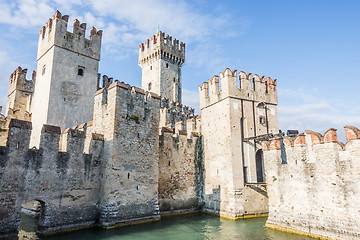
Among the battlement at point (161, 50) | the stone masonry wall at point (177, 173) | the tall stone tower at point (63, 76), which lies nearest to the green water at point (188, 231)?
the stone masonry wall at point (177, 173)

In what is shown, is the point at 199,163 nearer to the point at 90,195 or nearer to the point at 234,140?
the point at 234,140

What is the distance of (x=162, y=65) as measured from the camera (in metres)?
34.5

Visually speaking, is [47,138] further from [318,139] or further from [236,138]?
[318,139]

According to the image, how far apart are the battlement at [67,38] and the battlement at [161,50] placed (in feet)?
45.8

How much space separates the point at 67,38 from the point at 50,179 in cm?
1185

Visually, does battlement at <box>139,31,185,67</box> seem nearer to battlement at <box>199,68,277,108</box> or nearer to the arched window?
battlement at <box>199,68,277,108</box>

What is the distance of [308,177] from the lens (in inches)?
467

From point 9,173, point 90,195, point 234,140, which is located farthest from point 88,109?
point 234,140

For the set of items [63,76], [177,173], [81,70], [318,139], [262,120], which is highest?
[81,70]

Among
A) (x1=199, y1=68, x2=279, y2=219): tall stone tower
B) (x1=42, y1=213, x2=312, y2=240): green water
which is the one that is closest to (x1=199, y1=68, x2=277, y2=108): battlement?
(x1=199, y1=68, x2=279, y2=219): tall stone tower

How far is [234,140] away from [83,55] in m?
13.3

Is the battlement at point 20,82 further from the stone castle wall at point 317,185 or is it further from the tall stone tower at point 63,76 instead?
the stone castle wall at point 317,185

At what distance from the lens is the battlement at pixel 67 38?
1875cm

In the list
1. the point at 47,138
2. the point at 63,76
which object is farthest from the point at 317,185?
the point at 63,76
